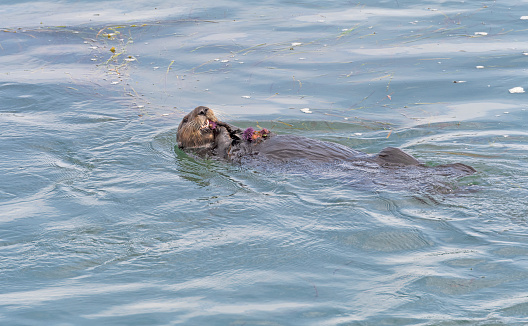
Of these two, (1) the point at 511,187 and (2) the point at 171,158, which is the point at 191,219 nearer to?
(2) the point at 171,158

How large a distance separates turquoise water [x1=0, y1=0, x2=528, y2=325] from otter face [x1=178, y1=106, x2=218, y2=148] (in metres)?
0.27

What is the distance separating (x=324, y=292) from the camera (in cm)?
415

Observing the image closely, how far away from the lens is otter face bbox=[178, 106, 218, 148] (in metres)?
7.52

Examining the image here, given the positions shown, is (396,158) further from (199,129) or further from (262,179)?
(199,129)

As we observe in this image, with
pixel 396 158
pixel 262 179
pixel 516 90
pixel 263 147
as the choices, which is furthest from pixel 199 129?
pixel 516 90

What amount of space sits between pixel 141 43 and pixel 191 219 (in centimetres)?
792

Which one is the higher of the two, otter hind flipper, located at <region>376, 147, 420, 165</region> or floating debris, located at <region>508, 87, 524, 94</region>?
floating debris, located at <region>508, 87, 524, 94</region>

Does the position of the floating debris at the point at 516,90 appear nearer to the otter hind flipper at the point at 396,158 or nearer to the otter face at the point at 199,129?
the otter hind flipper at the point at 396,158

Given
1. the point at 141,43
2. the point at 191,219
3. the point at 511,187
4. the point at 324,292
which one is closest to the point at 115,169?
the point at 191,219

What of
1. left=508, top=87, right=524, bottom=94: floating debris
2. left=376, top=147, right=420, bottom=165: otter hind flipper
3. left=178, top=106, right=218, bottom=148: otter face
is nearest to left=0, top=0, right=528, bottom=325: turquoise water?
left=508, top=87, right=524, bottom=94: floating debris

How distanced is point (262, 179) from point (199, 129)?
139 cm

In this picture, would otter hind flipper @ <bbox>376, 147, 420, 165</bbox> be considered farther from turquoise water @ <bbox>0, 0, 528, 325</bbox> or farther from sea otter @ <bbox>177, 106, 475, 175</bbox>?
turquoise water @ <bbox>0, 0, 528, 325</bbox>

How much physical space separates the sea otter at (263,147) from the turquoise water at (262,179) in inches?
8.2

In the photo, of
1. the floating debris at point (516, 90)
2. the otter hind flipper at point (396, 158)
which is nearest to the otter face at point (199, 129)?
the otter hind flipper at point (396, 158)
